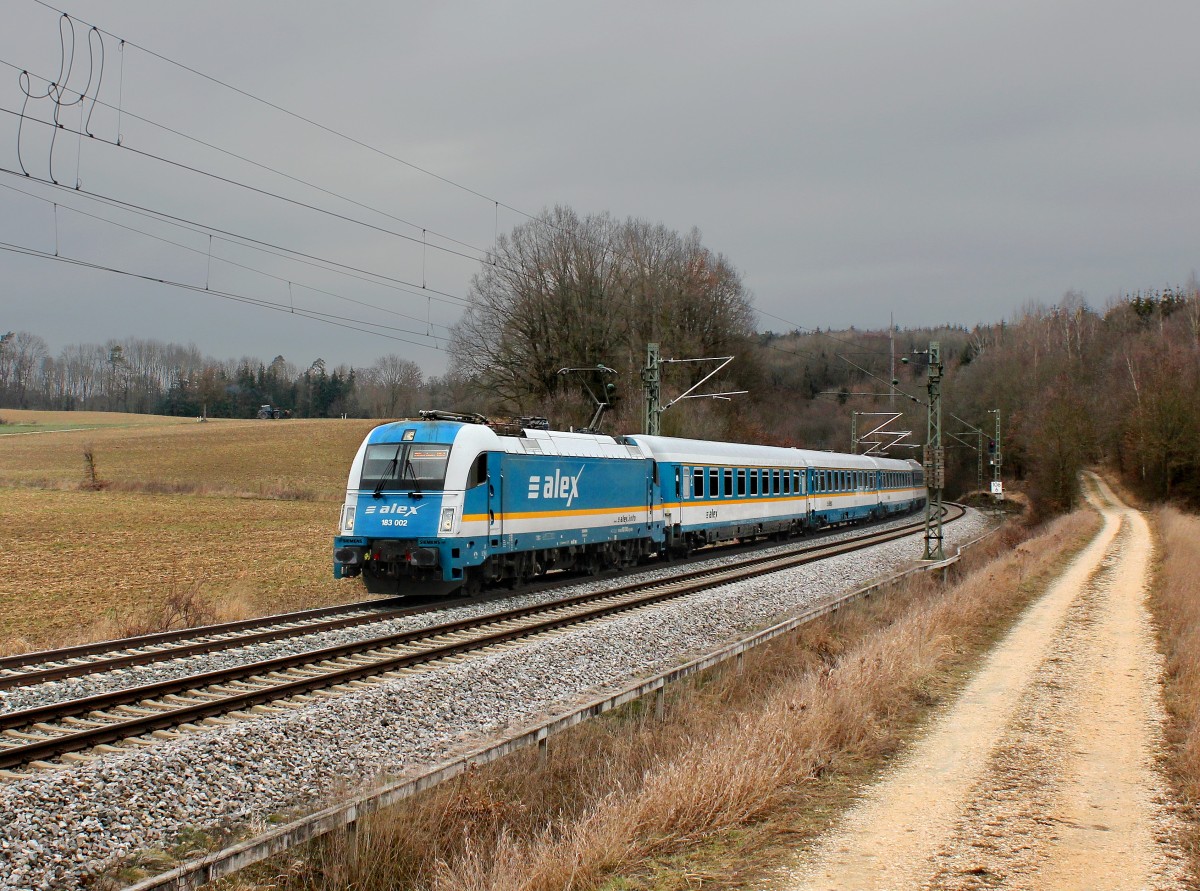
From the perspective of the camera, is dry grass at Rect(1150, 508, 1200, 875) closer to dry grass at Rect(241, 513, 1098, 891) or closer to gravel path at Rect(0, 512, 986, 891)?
dry grass at Rect(241, 513, 1098, 891)

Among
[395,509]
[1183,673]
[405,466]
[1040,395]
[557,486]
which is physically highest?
[1040,395]

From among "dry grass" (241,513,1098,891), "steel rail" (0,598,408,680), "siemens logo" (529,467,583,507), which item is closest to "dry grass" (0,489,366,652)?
"steel rail" (0,598,408,680)

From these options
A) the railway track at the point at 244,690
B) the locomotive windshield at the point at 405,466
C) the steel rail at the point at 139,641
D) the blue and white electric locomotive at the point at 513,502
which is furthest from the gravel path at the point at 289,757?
the locomotive windshield at the point at 405,466

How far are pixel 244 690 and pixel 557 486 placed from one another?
10.3 metres

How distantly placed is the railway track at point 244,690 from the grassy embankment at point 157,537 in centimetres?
440

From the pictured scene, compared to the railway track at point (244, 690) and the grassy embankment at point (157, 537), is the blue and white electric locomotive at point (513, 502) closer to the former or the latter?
the railway track at point (244, 690)

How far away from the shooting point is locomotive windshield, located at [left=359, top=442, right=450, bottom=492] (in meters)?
17.1

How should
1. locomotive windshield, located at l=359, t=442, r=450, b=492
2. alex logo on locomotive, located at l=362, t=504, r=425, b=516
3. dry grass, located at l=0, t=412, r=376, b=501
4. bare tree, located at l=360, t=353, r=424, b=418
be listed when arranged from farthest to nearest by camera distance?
bare tree, located at l=360, t=353, r=424, b=418, dry grass, located at l=0, t=412, r=376, b=501, locomotive windshield, located at l=359, t=442, r=450, b=492, alex logo on locomotive, located at l=362, t=504, r=425, b=516

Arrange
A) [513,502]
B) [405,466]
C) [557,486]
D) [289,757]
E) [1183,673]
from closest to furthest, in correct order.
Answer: [289,757]
[1183,673]
[405,466]
[513,502]
[557,486]

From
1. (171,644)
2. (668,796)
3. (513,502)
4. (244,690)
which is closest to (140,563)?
(513,502)

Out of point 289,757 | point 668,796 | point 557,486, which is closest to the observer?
point 668,796

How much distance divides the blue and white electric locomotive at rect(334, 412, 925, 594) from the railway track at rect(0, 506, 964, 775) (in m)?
1.95

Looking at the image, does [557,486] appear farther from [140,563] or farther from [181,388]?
[181,388]

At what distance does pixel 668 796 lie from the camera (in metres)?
6.96
